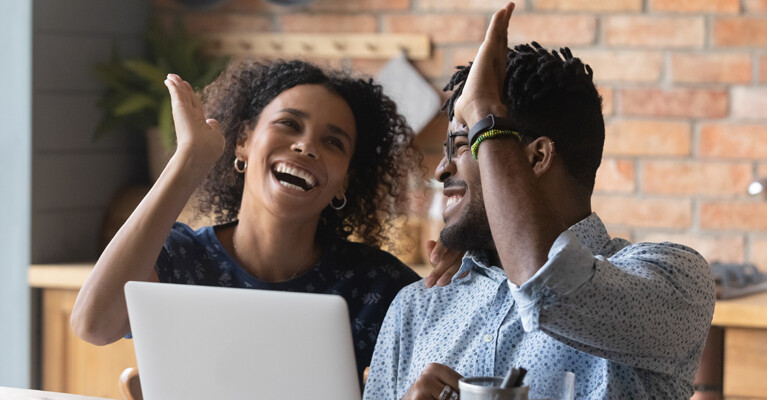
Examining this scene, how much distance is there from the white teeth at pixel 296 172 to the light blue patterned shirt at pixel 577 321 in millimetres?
339

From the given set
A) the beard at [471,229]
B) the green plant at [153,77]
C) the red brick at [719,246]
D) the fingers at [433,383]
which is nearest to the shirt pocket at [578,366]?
the fingers at [433,383]

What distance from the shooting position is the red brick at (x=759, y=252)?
8.13ft

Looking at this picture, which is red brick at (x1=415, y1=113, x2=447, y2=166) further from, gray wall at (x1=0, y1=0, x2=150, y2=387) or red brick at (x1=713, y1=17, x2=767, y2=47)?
gray wall at (x1=0, y1=0, x2=150, y2=387)

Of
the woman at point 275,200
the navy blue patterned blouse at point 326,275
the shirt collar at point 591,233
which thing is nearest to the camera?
the shirt collar at point 591,233

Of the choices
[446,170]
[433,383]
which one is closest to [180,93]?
[446,170]

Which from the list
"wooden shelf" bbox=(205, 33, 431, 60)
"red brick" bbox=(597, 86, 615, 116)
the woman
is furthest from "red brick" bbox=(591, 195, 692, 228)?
the woman

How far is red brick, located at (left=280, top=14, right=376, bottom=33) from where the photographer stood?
2.82 metres

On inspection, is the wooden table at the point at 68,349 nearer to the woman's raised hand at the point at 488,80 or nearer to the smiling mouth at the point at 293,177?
the smiling mouth at the point at 293,177

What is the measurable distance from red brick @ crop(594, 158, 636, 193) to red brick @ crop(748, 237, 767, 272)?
1.12ft

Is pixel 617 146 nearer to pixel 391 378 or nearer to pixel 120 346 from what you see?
pixel 391 378

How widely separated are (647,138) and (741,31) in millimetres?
363

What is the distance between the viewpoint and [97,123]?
9.62 ft

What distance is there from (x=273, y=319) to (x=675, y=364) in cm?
53
